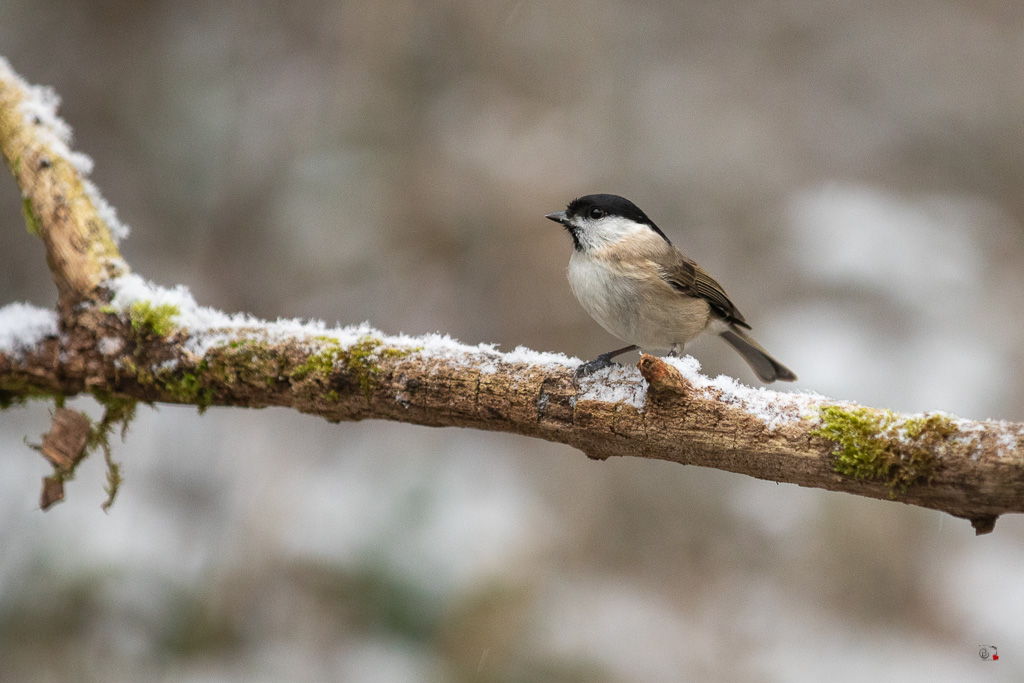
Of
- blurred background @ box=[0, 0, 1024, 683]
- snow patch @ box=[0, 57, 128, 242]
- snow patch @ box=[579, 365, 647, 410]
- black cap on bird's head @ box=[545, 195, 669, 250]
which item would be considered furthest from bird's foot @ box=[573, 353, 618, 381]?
blurred background @ box=[0, 0, 1024, 683]

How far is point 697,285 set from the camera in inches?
137

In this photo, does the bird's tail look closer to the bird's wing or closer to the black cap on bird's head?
the bird's wing

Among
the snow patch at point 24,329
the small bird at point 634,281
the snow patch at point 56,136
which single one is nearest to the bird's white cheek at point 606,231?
the small bird at point 634,281

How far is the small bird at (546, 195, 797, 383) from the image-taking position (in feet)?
10.2

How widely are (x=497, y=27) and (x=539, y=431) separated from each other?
16.0 ft

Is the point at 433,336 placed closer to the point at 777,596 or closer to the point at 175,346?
the point at 175,346

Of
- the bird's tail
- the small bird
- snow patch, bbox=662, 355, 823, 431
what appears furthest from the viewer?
the bird's tail

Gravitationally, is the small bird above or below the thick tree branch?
above

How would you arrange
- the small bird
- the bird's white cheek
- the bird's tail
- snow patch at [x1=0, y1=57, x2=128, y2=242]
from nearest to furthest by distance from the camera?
snow patch at [x1=0, y1=57, x2=128, y2=242]
the small bird
the bird's white cheek
the bird's tail

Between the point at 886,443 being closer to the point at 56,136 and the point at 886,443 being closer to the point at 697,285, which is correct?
the point at 697,285

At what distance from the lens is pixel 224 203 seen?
226 inches

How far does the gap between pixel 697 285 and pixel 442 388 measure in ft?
5.25

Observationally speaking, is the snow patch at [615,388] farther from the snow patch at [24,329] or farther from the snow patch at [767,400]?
the snow patch at [24,329]

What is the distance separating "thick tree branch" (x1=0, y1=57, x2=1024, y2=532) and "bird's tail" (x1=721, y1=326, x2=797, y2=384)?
5.40ft
